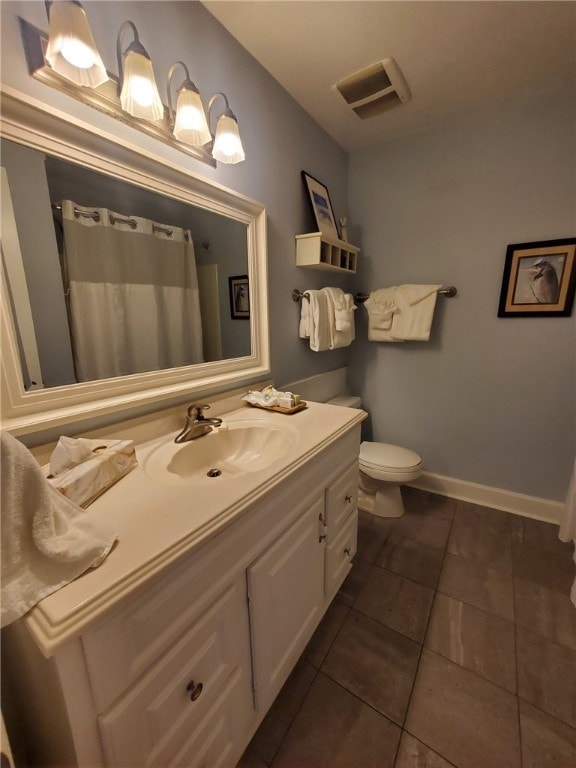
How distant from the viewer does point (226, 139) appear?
1041 mm

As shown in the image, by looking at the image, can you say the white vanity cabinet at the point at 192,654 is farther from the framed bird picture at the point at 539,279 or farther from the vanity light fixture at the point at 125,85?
the framed bird picture at the point at 539,279

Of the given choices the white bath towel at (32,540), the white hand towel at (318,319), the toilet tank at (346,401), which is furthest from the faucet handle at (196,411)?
the toilet tank at (346,401)

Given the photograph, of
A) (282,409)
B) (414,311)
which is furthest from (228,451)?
(414,311)

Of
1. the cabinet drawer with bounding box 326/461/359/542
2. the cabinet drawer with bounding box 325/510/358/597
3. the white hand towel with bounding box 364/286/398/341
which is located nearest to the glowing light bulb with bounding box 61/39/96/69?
the cabinet drawer with bounding box 326/461/359/542

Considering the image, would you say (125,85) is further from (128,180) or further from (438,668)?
(438,668)

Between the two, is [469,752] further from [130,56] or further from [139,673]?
[130,56]

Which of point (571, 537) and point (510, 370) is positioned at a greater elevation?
point (510, 370)

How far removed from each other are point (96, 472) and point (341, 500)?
88cm

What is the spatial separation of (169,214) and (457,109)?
167cm

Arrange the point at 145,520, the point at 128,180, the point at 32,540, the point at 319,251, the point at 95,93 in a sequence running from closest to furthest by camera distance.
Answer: the point at 32,540 → the point at 145,520 → the point at 95,93 → the point at 128,180 → the point at 319,251

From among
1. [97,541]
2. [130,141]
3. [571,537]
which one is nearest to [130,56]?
[130,141]

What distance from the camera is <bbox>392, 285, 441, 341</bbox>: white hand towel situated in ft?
6.07

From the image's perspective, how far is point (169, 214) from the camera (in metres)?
1.04

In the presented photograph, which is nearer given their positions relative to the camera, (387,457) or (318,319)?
(318,319)
